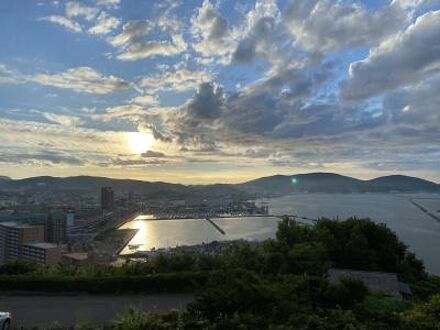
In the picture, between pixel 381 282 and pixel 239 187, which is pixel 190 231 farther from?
pixel 239 187

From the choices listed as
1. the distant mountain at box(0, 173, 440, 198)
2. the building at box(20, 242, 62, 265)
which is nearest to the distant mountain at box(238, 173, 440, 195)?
the distant mountain at box(0, 173, 440, 198)


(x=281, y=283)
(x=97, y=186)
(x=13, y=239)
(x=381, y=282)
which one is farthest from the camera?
(x=97, y=186)

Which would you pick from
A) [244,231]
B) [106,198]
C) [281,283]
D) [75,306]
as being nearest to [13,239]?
[244,231]

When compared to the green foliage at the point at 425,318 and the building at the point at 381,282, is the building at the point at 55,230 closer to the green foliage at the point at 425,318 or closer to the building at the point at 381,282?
the building at the point at 381,282

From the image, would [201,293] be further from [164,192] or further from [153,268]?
[164,192]

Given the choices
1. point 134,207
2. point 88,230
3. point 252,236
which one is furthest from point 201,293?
point 134,207

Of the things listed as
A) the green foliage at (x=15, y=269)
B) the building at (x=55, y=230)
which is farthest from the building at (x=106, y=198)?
the green foliage at (x=15, y=269)

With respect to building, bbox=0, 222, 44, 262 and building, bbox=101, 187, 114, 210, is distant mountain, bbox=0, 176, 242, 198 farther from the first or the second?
building, bbox=0, 222, 44, 262
